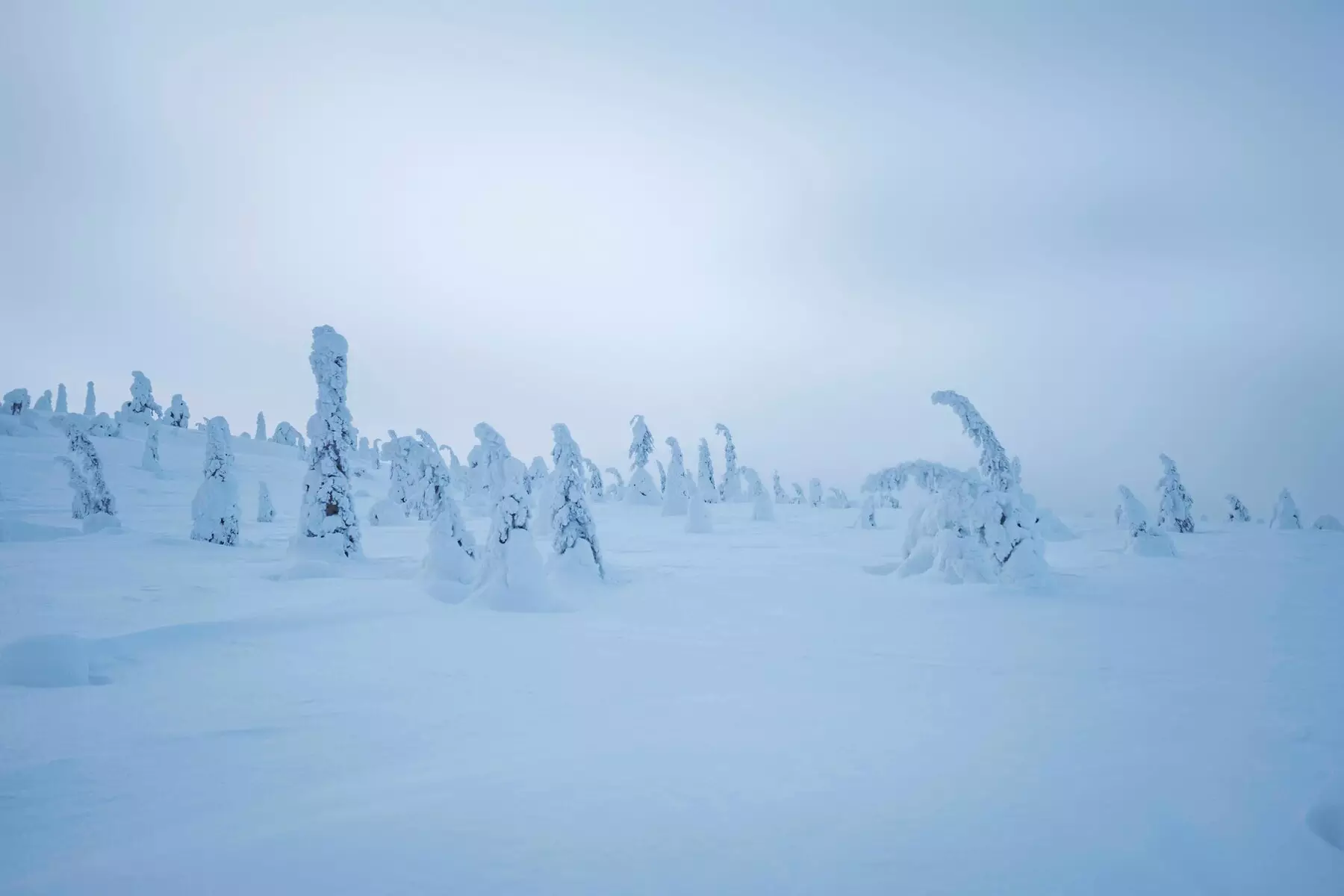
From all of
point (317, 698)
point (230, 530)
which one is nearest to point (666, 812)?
point (317, 698)

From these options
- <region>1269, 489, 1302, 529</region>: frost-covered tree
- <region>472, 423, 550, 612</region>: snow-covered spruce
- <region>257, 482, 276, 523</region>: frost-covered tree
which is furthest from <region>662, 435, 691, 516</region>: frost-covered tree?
<region>1269, 489, 1302, 529</region>: frost-covered tree

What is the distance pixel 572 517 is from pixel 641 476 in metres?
31.7

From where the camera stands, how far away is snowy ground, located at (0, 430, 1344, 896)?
3.40 metres

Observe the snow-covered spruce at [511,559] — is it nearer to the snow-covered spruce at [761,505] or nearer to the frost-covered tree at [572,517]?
the frost-covered tree at [572,517]

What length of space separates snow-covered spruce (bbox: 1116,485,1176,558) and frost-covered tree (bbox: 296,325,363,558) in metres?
23.4

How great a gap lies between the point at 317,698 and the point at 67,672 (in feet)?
8.48

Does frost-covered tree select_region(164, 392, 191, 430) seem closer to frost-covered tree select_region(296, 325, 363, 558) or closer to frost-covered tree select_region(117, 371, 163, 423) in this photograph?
frost-covered tree select_region(117, 371, 163, 423)

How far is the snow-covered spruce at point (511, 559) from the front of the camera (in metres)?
11.4

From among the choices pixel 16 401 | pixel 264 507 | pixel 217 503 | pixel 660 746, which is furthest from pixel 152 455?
pixel 660 746

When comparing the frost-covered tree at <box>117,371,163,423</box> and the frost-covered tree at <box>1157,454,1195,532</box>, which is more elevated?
the frost-covered tree at <box>117,371,163,423</box>

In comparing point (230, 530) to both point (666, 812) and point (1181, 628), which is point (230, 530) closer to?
point (666, 812)

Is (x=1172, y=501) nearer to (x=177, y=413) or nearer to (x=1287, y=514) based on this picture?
(x=1287, y=514)

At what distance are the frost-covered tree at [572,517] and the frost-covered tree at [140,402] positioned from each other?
55.9m

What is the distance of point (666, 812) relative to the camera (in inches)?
154
